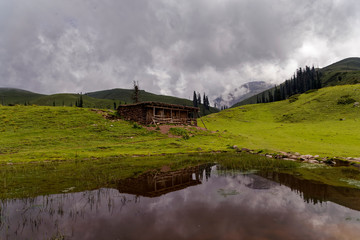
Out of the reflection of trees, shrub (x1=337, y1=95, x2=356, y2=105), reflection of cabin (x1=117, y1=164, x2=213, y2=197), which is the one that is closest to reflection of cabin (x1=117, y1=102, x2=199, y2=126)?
reflection of cabin (x1=117, y1=164, x2=213, y2=197)

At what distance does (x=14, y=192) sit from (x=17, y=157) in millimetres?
13818

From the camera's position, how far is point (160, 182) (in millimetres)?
12750

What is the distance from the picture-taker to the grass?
2383 centimetres

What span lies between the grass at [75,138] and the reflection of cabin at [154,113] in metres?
3.58

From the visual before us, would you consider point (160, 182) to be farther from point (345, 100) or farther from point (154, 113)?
point (345, 100)

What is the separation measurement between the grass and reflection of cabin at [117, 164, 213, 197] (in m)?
10.4

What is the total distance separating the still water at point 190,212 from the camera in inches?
262

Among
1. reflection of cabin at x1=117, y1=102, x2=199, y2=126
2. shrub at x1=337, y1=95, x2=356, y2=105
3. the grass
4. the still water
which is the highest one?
shrub at x1=337, y1=95, x2=356, y2=105

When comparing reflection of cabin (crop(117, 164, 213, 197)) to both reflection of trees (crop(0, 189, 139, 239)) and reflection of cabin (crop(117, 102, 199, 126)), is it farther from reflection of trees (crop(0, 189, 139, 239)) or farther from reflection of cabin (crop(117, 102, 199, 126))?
reflection of cabin (crop(117, 102, 199, 126))

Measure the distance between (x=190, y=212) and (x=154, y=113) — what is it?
35.7 meters

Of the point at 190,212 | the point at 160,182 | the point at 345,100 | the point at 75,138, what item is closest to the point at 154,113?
the point at 75,138

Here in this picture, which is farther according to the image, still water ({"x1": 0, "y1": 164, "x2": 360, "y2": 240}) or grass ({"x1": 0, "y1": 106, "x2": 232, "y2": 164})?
grass ({"x1": 0, "y1": 106, "x2": 232, "y2": 164})

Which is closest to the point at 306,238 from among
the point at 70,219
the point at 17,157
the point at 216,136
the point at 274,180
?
the point at 274,180

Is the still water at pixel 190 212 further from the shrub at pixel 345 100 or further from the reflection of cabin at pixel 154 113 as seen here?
the shrub at pixel 345 100
